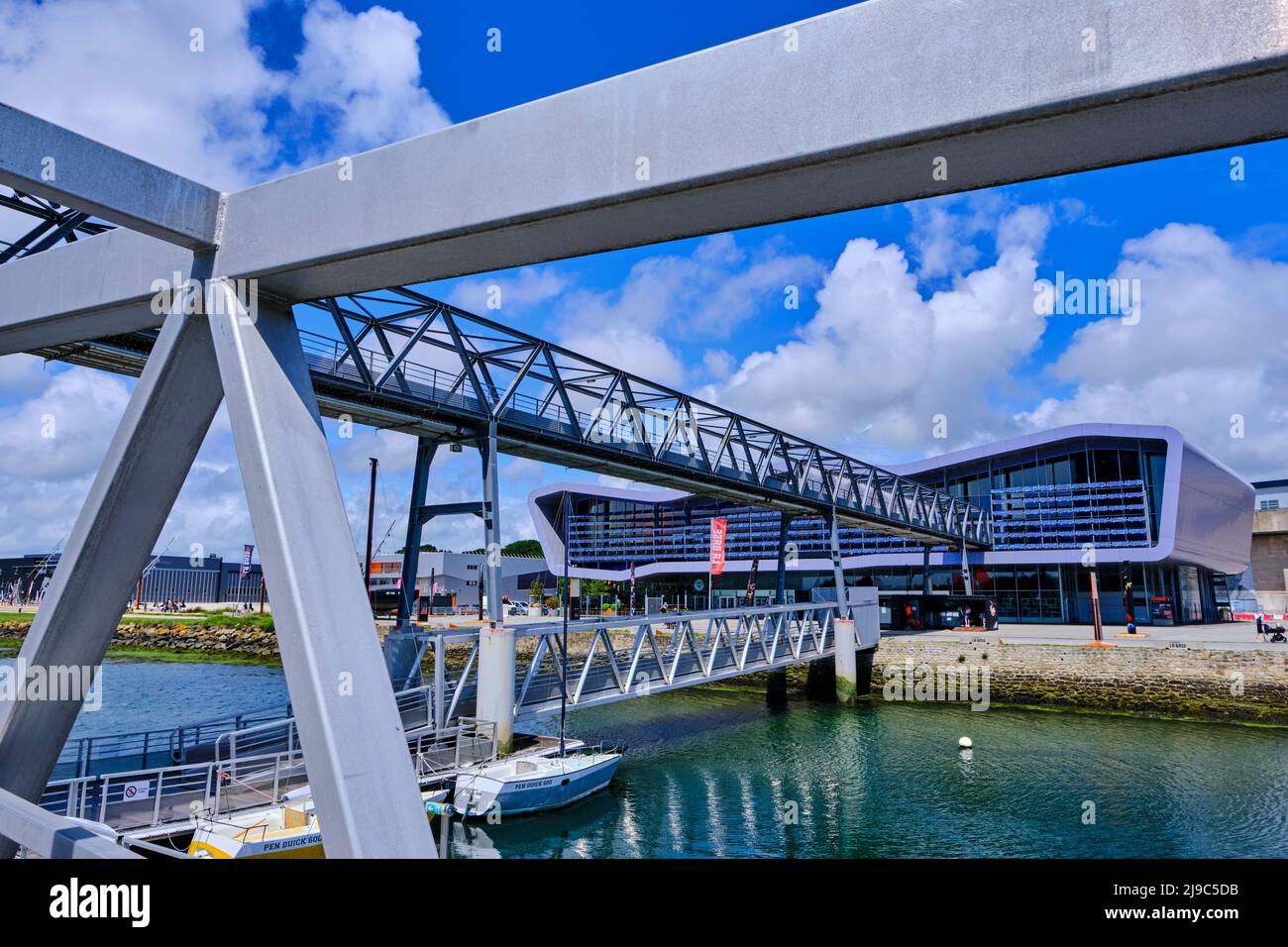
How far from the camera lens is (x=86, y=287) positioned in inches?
145

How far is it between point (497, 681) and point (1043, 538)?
4285 cm

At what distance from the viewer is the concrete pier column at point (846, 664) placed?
30688 mm

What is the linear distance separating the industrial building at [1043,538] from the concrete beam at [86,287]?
127 ft

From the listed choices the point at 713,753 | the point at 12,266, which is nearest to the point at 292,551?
the point at 12,266

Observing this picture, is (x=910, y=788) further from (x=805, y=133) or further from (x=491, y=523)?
(x=805, y=133)

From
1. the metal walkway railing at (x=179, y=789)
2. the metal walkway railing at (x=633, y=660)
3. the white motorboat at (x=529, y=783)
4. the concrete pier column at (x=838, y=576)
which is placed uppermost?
the concrete pier column at (x=838, y=576)

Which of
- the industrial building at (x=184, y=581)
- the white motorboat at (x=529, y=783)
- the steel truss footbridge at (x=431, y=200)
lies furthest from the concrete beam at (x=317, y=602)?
the industrial building at (x=184, y=581)

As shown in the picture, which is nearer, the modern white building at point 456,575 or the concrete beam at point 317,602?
the concrete beam at point 317,602

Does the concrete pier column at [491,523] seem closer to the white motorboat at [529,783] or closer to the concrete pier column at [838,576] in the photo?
the white motorboat at [529,783]

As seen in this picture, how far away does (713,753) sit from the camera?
72.9ft

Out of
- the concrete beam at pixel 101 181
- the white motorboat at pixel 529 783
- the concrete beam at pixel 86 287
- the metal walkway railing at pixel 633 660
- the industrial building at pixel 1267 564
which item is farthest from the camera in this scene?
the industrial building at pixel 1267 564

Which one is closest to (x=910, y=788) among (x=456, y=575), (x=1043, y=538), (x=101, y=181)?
(x=101, y=181)
